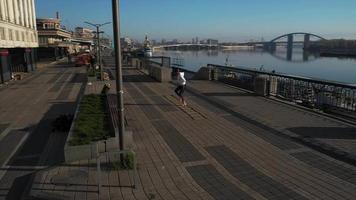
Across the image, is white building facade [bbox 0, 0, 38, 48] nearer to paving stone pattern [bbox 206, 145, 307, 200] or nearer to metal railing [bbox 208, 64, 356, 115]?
metal railing [bbox 208, 64, 356, 115]

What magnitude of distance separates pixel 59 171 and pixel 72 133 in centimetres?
192

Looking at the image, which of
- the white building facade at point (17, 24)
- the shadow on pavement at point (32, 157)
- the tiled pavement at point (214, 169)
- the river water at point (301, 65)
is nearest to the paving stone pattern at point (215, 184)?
the tiled pavement at point (214, 169)

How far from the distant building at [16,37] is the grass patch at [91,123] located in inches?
804

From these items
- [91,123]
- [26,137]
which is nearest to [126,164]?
[91,123]

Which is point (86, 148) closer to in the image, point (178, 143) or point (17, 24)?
point (178, 143)

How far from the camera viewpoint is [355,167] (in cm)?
770

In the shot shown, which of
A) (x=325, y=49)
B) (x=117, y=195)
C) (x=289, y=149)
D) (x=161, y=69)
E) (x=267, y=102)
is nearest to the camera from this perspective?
(x=117, y=195)

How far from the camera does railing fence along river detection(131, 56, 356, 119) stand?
1277 cm

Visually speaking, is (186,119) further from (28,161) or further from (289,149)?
(28,161)

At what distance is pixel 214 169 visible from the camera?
775 cm

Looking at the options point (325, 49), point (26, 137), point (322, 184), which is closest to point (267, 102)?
point (322, 184)

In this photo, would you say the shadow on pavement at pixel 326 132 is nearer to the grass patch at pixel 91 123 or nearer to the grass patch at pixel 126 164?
the grass patch at pixel 126 164

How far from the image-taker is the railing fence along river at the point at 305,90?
41.9 feet

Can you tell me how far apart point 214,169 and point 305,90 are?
8873mm
